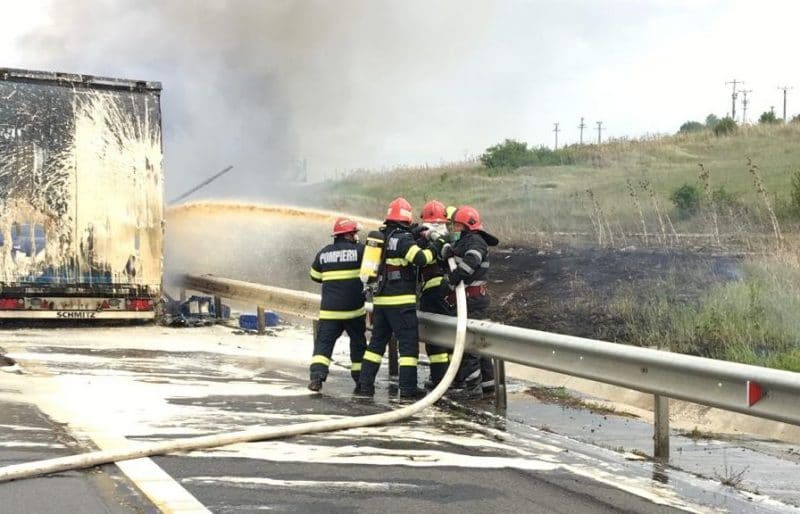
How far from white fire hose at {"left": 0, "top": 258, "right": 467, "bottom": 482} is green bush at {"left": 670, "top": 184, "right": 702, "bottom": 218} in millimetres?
19412

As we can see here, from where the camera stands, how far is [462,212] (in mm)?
9617

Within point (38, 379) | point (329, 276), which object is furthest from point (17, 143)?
point (329, 276)

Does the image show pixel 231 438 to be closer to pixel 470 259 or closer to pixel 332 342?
pixel 332 342

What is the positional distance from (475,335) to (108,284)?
23.5 ft

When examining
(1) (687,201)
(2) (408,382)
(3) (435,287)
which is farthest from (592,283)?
(1) (687,201)

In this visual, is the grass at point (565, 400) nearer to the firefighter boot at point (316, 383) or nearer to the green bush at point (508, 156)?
the firefighter boot at point (316, 383)

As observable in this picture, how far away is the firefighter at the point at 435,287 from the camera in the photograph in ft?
31.1

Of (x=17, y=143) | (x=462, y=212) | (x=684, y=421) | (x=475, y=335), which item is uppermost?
(x=17, y=143)

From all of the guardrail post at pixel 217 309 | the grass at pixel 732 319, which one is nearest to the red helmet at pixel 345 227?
the grass at pixel 732 319

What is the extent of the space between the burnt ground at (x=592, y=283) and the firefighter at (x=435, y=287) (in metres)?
3.66

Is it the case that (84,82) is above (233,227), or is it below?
above

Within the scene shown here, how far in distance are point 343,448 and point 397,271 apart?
269 cm

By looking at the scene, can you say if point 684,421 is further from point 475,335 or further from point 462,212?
point 462,212

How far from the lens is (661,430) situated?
7.00 m
